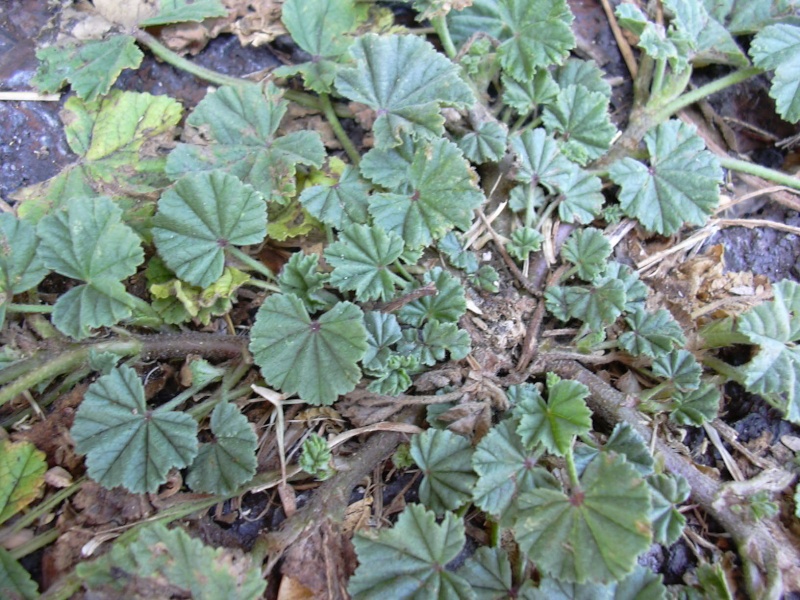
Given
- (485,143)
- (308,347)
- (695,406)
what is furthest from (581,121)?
(308,347)

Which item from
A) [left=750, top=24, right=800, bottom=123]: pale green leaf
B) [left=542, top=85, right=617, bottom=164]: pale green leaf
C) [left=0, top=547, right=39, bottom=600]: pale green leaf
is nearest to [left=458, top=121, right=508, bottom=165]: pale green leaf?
[left=542, top=85, right=617, bottom=164]: pale green leaf

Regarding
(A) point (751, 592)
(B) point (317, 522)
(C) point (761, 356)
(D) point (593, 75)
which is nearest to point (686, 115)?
(D) point (593, 75)

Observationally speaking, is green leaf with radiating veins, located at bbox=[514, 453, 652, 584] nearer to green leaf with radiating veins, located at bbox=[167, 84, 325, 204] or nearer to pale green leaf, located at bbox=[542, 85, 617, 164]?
pale green leaf, located at bbox=[542, 85, 617, 164]

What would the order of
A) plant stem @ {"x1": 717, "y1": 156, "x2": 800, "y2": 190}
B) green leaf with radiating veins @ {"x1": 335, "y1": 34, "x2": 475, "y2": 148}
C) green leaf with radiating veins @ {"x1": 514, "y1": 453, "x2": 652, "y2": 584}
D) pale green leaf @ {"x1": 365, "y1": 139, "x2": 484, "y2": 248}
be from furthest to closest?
A: plant stem @ {"x1": 717, "y1": 156, "x2": 800, "y2": 190} → green leaf with radiating veins @ {"x1": 335, "y1": 34, "x2": 475, "y2": 148} → pale green leaf @ {"x1": 365, "y1": 139, "x2": 484, "y2": 248} → green leaf with radiating veins @ {"x1": 514, "y1": 453, "x2": 652, "y2": 584}

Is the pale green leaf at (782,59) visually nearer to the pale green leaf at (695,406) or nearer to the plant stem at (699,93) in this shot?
the plant stem at (699,93)

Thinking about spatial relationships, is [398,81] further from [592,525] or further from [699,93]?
[592,525]
